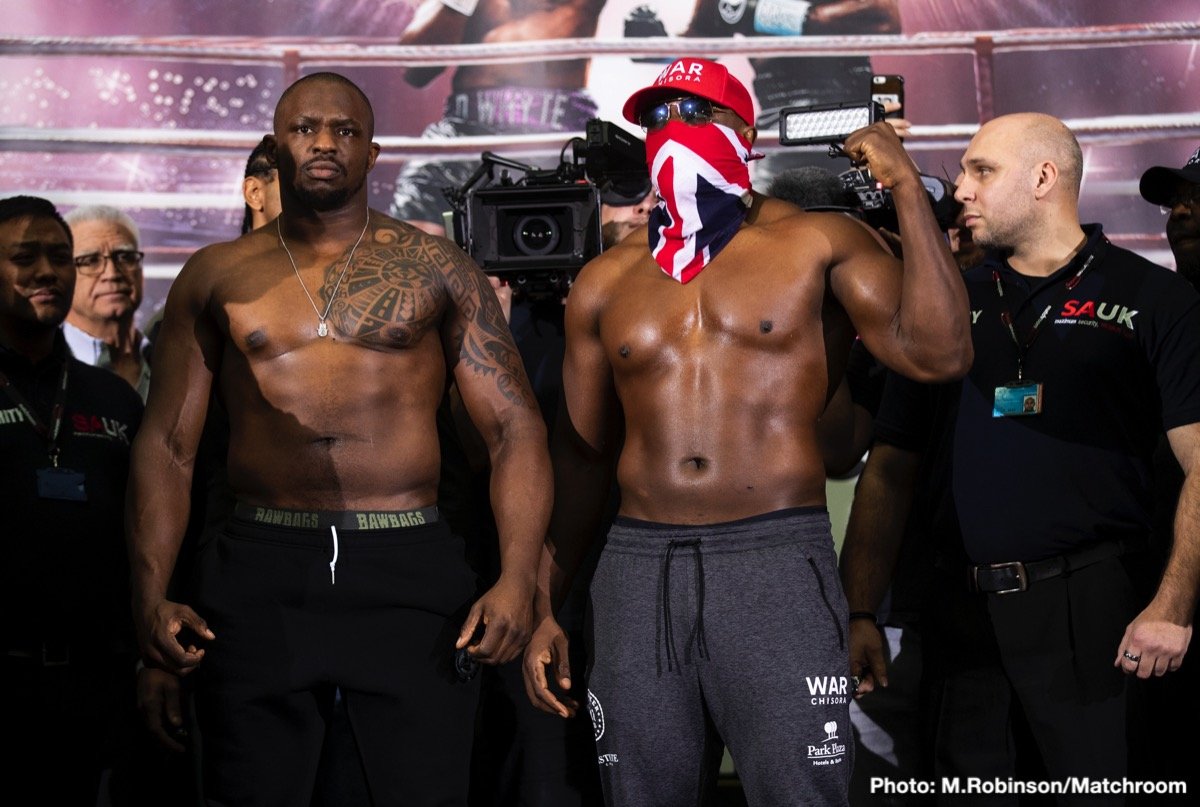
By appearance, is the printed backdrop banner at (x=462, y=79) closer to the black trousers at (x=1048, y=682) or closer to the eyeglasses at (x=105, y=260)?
the eyeglasses at (x=105, y=260)

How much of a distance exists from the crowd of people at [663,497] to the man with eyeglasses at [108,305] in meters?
1.29

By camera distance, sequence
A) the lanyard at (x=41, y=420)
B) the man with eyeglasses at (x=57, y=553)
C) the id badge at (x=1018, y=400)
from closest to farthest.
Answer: the id badge at (x=1018, y=400)
the man with eyeglasses at (x=57, y=553)
the lanyard at (x=41, y=420)

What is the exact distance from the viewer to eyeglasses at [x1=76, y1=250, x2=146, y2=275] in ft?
16.4

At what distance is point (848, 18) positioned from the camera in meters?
5.09

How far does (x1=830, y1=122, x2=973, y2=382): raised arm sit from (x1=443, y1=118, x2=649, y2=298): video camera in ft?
3.49

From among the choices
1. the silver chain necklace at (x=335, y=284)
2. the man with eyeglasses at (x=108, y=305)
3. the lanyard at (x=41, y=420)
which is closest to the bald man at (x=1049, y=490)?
the silver chain necklace at (x=335, y=284)

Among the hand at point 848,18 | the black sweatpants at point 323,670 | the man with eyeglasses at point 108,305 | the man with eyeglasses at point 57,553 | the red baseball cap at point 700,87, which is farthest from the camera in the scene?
the hand at point 848,18

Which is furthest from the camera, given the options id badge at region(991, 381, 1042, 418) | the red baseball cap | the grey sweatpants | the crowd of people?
id badge at region(991, 381, 1042, 418)

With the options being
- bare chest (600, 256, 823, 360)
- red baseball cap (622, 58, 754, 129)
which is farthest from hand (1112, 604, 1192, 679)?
red baseball cap (622, 58, 754, 129)

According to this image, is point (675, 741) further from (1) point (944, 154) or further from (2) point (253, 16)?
(2) point (253, 16)

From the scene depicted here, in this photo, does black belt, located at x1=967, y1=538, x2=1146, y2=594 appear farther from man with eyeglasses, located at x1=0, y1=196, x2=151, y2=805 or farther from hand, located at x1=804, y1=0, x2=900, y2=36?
hand, located at x1=804, y1=0, x2=900, y2=36

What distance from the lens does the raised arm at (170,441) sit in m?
3.00

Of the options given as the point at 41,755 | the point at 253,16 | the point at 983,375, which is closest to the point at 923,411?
the point at 983,375

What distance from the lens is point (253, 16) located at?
17.3 feet
